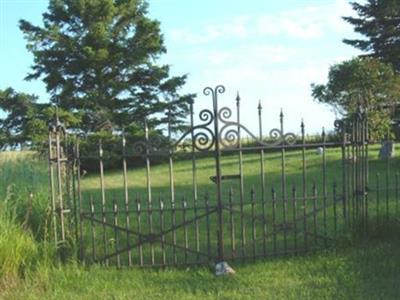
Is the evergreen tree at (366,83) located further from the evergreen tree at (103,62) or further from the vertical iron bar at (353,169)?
the vertical iron bar at (353,169)

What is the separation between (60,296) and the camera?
22.6 feet

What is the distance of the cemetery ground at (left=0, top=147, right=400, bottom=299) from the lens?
22.4 ft

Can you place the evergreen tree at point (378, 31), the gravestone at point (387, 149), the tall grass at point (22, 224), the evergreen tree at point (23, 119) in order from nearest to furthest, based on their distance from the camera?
the tall grass at point (22, 224) < the gravestone at point (387, 149) < the evergreen tree at point (23, 119) < the evergreen tree at point (378, 31)

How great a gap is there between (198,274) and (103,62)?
72.8 feet

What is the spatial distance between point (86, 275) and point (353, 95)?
20813mm

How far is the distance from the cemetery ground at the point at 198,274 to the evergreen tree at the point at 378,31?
985 inches

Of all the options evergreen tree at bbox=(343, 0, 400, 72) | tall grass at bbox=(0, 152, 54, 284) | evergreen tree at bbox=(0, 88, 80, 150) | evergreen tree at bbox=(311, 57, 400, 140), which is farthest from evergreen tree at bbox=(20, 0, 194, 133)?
tall grass at bbox=(0, 152, 54, 284)

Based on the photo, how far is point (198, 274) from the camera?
25.3 feet

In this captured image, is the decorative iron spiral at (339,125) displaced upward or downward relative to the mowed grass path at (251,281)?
upward

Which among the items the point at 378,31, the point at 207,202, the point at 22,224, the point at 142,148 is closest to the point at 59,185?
the point at 22,224

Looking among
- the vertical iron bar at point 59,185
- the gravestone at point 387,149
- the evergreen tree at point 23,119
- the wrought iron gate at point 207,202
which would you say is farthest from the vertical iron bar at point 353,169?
the evergreen tree at point 23,119

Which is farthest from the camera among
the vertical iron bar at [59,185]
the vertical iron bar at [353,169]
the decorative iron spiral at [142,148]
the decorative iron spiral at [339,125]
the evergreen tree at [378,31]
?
the evergreen tree at [378,31]

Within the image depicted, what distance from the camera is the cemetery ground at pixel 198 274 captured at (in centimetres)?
682

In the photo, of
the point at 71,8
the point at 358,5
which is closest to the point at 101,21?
the point at 71,8
